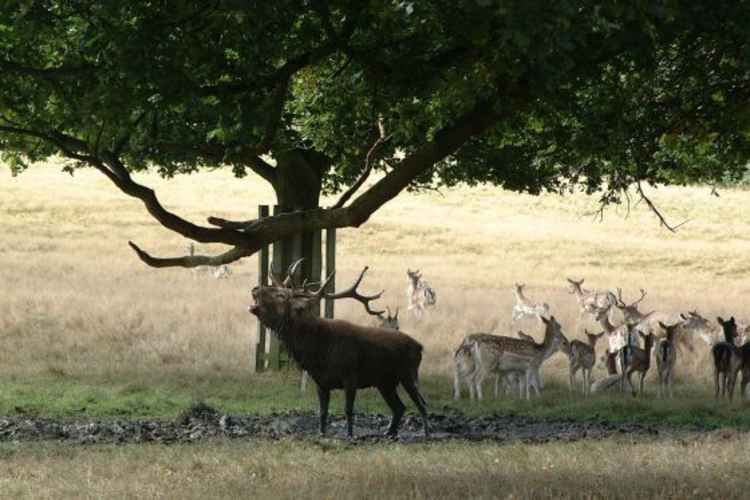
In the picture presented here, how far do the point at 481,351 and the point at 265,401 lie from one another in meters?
3.01

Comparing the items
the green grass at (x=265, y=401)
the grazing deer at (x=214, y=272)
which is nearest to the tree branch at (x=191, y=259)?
the green grass at (x=265, y=401)

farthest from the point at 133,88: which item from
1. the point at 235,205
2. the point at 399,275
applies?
the point at 235,205

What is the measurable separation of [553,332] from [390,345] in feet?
18.0

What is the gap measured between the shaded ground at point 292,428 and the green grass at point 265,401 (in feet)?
2.96

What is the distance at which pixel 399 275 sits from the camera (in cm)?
4469

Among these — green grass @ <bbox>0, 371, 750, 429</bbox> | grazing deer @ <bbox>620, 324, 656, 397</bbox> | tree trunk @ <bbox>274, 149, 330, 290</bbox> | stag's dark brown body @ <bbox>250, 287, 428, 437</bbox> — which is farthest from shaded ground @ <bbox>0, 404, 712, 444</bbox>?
tree trunk @ <bbox>274, 149, 330, 290</bbox>

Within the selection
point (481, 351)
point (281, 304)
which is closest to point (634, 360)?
point (481, 351)

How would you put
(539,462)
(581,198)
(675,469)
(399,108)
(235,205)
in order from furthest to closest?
(581,198) < (235,205) < (399,108) < (539,462) < (675,469)

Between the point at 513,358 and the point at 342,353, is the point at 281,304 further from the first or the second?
the point at 513,358

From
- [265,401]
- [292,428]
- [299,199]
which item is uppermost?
[299,199]

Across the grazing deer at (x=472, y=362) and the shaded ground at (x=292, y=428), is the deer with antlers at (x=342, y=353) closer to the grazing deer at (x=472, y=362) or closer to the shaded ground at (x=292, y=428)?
the shaded ground at (x=292, y=428)

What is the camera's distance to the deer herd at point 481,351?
15719 millimetres

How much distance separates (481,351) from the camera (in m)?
19.6

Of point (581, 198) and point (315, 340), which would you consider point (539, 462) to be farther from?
point (581, 198)
